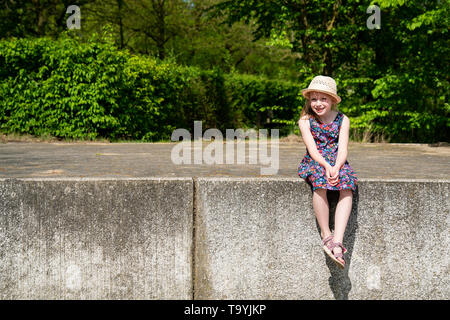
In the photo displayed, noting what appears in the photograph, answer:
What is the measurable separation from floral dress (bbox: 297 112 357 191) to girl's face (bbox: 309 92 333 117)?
0.08 meters

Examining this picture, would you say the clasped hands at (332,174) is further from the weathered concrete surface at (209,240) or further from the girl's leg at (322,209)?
the weathered concrete surface at (209,240)

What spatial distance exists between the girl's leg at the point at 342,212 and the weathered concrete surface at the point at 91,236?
96 centimetres

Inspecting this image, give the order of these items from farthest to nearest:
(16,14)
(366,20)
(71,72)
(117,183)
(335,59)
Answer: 1. (16,14)
2. (335,59)
3. (366,20)
4. (71,72)
5. (117,183)

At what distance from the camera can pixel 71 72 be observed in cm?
847

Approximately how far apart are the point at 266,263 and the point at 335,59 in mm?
8374

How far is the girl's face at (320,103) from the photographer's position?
2.98m

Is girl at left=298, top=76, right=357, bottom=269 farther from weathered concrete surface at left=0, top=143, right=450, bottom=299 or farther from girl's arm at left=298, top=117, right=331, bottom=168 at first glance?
weathered concrete surface at left=0, top=143, right=450, bottom=299

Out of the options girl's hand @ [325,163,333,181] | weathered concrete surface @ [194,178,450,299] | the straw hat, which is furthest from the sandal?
the straw hat

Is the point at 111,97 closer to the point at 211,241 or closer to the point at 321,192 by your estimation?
the point at 211,241

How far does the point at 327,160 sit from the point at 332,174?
22cm

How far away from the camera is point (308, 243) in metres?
3.01

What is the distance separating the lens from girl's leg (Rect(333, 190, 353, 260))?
2.73 m
